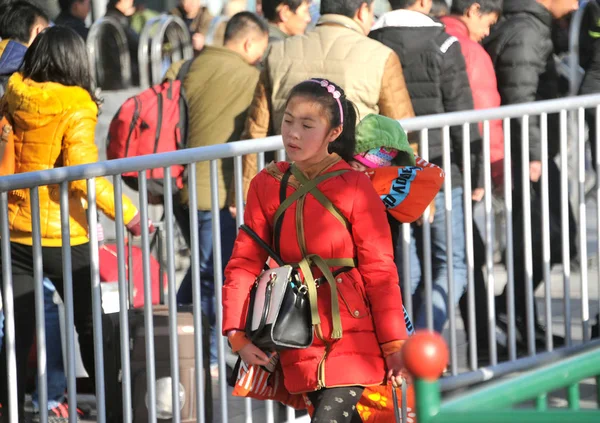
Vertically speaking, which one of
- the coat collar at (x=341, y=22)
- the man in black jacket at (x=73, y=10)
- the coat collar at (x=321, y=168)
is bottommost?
the coat collar at (x=321, y=168)

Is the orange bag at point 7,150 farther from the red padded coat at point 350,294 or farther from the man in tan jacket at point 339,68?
the red padded coat at point 350,294

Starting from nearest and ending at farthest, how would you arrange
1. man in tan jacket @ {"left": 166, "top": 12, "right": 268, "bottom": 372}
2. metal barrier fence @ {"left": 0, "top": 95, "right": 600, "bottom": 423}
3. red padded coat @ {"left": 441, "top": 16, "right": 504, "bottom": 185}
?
1. metal barrier fence @ {"left": 0, "top": 95, "right": 600, "bottom": 423}
2. man in tan jacket @ {"left": 166, "top": 12, "right": 268, "bottom": 372}
3. red padded coat @ {"left": 441, "top": 16, "right": 504, "bottom": 185}

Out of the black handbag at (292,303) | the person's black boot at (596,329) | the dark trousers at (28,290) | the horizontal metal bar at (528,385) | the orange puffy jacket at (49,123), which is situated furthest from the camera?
the person's black boot at (596,329)

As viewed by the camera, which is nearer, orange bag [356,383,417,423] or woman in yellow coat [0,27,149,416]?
orange bag [356,383,417,423]

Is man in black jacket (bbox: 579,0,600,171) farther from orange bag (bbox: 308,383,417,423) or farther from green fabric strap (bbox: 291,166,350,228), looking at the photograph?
green fabric strap (bbox: 291,166,350,228)

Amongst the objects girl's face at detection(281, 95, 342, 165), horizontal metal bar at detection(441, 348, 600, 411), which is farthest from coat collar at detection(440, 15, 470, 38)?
horizontal metal bar at detection(441, 348, 600, 411)

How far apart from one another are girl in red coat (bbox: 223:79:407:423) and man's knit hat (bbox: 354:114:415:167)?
1.26 ft

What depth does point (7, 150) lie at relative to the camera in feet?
18.3

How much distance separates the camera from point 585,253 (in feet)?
19.9

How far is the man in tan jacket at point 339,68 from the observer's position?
5988mm

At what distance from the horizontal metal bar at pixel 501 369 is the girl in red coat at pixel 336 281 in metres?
1.77

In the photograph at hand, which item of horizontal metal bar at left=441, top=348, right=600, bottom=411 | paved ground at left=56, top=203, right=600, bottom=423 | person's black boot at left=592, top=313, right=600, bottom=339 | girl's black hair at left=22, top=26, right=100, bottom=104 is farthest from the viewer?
person's black boot at left=592, top=313, right=600, bottom=339

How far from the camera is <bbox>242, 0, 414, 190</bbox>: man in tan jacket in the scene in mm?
5988

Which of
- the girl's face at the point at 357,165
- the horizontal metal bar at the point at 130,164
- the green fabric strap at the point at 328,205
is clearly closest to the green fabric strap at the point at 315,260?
the green fabric strap at the point at 328,205
